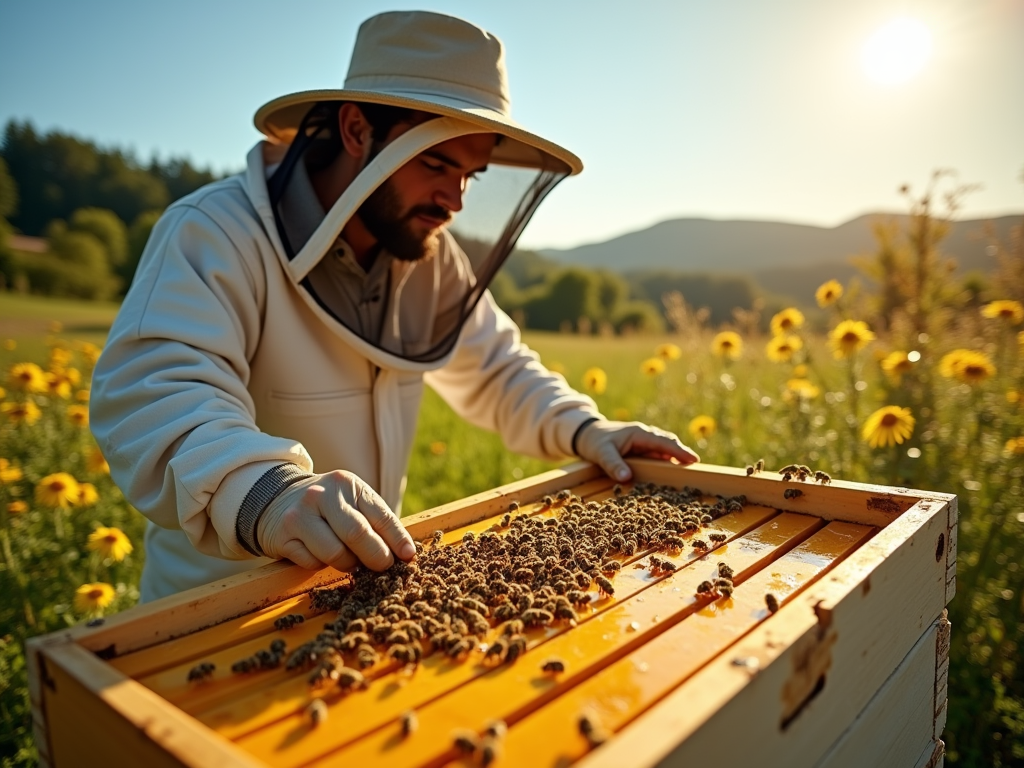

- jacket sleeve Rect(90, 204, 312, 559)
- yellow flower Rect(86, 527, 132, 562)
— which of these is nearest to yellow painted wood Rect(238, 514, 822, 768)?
jacket sleeve Rect(90, 204, 312, 559)

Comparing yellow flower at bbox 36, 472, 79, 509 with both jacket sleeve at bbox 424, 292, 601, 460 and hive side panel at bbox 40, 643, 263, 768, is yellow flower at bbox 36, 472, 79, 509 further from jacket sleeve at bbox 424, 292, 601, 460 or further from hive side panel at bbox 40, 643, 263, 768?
hive side panel at bbox 40, 643, 263, 768

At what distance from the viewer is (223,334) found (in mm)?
2320

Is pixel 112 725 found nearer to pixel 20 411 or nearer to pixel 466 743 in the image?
pixel 466 743

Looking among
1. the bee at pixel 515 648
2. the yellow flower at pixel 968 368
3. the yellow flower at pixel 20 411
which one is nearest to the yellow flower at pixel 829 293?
the yellow flower at pixel 968 368

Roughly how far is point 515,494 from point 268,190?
1.58 metres

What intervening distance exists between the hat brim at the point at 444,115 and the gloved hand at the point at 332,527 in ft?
4.49

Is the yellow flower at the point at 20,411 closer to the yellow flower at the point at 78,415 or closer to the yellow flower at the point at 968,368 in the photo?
the yellow flower at the point at 78,415

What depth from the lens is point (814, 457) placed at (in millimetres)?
4277

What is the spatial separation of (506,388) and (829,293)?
2.58m

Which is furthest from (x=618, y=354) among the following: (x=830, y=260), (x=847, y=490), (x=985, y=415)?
(x=830, y=260)

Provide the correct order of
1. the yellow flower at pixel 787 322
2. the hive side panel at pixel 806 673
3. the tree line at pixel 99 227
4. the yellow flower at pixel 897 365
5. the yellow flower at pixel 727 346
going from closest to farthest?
the hive side panel at pixel 806 673 < the yellow flower at pixel 897 365 < the yellow flower at pixel 787 322 < the yellow flower at pixel 727 346 < the tree line at pixel 99 227

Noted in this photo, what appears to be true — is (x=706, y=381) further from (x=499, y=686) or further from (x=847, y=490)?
(x=499, y=686)

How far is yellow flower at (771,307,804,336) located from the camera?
4.96m

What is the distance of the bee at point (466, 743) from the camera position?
1.02 meters
